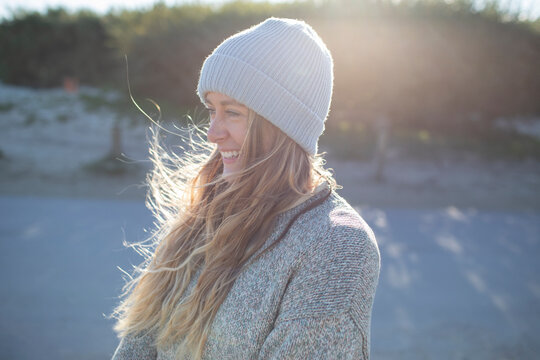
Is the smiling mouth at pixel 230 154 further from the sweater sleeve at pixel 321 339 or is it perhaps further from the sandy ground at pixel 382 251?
the sandy ground at pixel 382 251

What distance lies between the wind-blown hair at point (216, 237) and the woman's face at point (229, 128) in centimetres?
3

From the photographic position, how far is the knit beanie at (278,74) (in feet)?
4.94

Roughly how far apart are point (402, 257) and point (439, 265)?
388 millimetres

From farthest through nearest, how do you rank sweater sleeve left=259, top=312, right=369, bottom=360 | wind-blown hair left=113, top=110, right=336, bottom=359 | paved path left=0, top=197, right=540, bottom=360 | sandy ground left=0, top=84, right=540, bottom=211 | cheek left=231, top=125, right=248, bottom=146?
1. sandy ground left=0, top=84, right=540, bottom=211
2. paved path left=0, top=197, right=540, bottom=360
3. cheek left=231, top=125, right=248, bottom=146
4. wind-blown hair left=113, top=110, right=336, bottom=359
5. sweater sleeve left=259, top=312, right=369, bottom=360

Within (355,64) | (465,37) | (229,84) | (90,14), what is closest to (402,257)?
(229,84)

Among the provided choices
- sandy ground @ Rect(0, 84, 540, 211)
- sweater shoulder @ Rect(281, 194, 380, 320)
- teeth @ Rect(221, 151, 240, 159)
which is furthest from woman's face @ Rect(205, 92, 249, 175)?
sandy ground @ Rect(0, 84, 540, 211)

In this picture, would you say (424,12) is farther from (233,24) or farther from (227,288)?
(227,288)

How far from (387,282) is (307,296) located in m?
3.27

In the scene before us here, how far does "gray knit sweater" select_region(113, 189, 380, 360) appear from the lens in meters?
1.15

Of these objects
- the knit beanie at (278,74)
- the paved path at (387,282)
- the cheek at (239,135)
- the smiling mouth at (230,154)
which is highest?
the knit beanie at (278,74)

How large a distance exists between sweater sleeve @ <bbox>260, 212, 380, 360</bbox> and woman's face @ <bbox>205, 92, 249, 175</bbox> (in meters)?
0.48

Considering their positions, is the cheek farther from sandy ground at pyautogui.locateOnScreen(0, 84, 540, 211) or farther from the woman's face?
sandy ground at pyautogui.locateOnScreen(0, 84, 540, 211)

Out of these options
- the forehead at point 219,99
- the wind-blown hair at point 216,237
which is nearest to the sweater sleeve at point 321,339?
the wind-blown hair at point 216,237

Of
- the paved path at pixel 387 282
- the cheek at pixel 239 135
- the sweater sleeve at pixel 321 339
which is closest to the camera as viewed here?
Answer: the sweater sleeve at pixel 321 339
